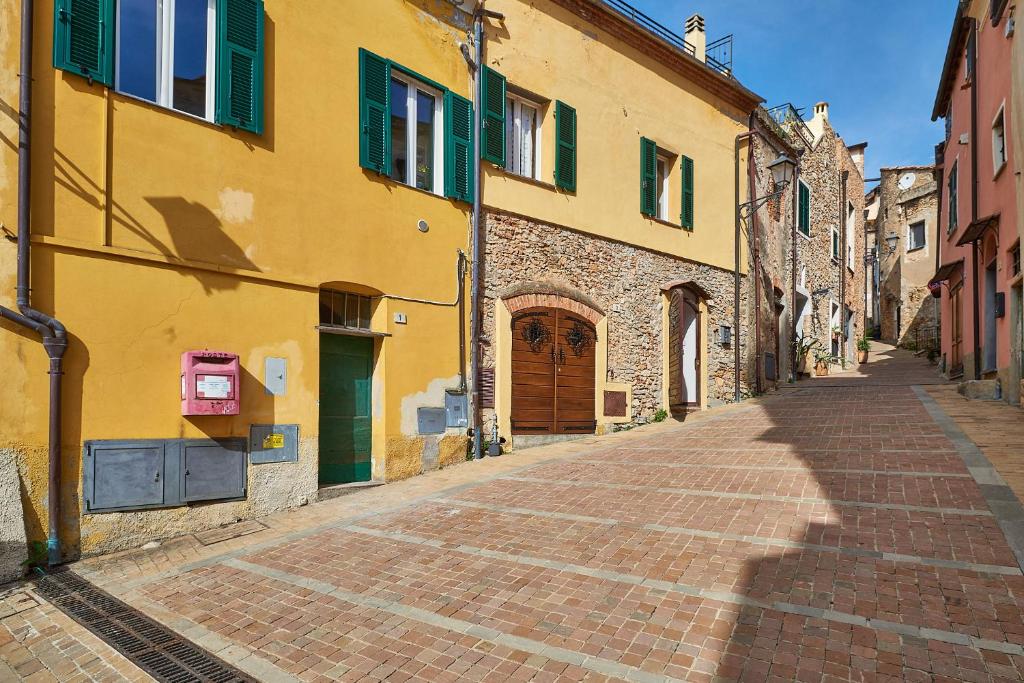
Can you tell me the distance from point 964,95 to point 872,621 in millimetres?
14584

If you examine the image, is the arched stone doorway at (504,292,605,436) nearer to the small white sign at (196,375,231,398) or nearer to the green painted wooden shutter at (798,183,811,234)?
the small white sign at (196,375,231,398)

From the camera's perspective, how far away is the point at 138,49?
5.97 metres

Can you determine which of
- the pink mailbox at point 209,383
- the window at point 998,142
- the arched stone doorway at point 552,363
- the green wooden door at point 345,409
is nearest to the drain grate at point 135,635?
the pink mailbox at point 209,383

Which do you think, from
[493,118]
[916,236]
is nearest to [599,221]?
[493,118]

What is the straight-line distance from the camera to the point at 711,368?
13539mm

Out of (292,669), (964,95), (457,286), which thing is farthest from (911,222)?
(292,669)

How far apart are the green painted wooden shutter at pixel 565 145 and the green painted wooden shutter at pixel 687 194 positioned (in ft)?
11.0

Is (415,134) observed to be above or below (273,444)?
above

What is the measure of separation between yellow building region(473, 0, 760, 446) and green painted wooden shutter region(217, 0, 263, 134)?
347 centimetres

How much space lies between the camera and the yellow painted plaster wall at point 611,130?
9906 mm

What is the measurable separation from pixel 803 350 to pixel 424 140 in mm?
14566

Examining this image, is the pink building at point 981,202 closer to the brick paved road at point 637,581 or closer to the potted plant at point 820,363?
the potted plant at point 820,363

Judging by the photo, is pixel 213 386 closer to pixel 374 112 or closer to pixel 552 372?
pixel 374 112

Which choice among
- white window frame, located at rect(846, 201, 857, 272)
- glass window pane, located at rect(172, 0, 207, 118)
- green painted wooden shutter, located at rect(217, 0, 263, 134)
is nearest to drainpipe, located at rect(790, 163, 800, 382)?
white window frame, located at rect(846, 201, 857, 272)
